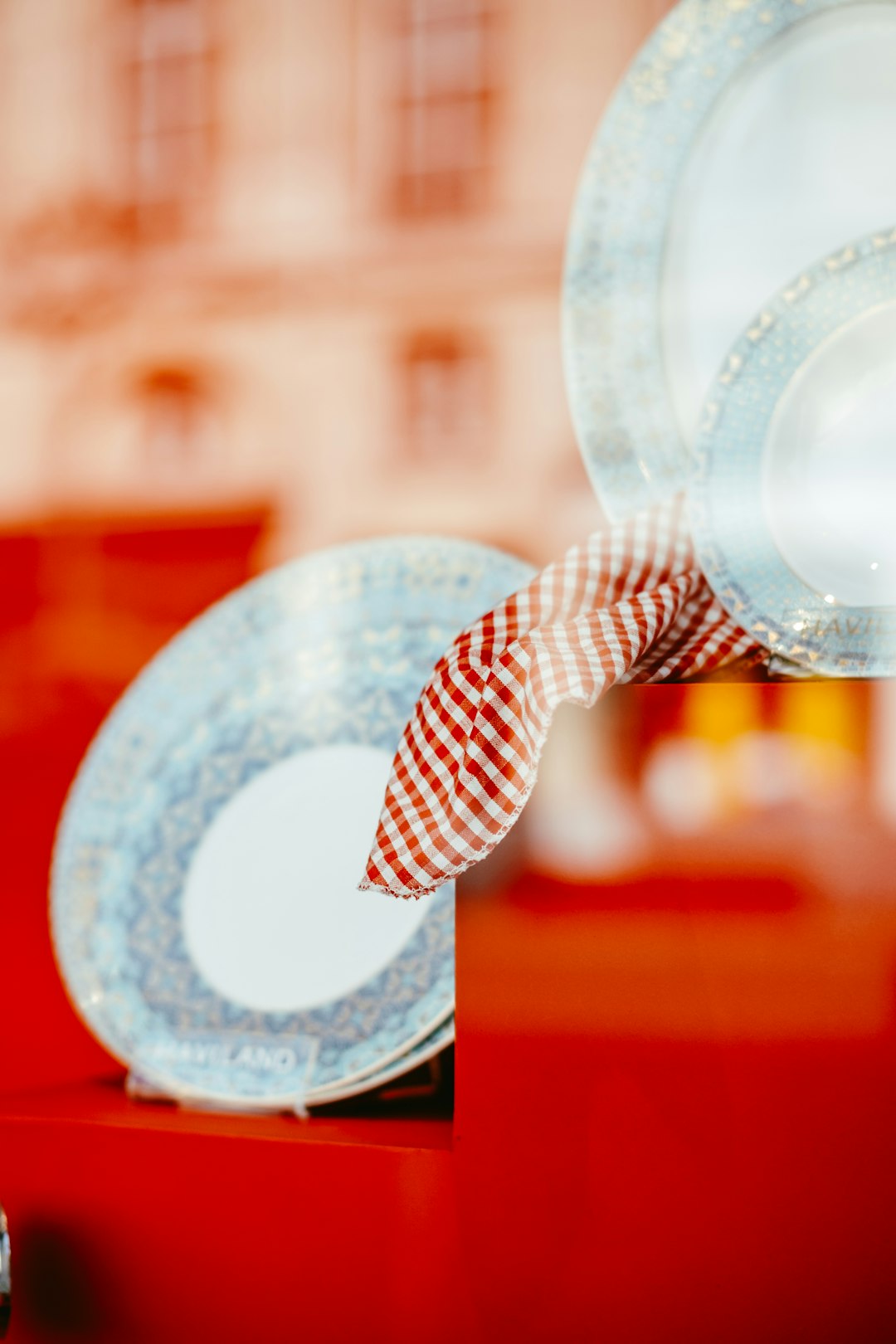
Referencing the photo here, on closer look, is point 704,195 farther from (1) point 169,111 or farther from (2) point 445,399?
(1) point 169,111

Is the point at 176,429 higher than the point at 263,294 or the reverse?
the reverse

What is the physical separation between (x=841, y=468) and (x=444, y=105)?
2.38ft

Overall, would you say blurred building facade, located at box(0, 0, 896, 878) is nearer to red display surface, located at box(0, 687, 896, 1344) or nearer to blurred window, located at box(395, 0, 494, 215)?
blurred window, located at box(395, 0, 494, 215)

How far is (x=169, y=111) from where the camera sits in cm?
131

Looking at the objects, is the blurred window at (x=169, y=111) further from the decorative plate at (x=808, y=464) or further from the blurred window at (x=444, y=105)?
the decorative plate at (x=808, y=464)

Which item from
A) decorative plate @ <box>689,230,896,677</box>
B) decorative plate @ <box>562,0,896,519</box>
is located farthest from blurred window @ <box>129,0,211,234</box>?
decorative plate @ <box>689,230,896,677</box>

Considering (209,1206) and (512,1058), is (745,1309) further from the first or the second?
(209,1206)

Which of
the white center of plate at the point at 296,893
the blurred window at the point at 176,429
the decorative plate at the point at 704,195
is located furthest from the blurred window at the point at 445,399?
the white center of plate at the point at 296,893

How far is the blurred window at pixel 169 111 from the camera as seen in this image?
4.27 ft

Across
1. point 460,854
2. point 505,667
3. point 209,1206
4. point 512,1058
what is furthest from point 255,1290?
point 505,667

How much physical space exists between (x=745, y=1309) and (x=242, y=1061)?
461 mm

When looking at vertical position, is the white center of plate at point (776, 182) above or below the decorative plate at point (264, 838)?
above

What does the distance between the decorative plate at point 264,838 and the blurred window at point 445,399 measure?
7.6 inches

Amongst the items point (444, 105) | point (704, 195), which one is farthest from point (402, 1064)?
point (444, 105)
